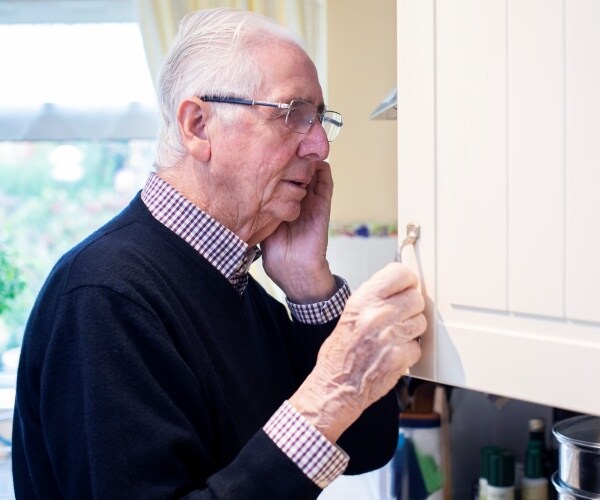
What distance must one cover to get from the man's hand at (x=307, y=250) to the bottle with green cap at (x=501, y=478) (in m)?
0.56

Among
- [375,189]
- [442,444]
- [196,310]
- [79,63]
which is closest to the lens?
[196,310]

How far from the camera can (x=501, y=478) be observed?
153 cm

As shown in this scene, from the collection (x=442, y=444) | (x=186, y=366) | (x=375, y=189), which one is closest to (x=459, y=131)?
(x=186, y=366)

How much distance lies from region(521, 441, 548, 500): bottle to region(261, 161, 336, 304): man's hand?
1.95 feet

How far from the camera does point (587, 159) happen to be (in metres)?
0.64

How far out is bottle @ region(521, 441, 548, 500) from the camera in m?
1.51

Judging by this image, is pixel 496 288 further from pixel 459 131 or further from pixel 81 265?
pixel 81 265

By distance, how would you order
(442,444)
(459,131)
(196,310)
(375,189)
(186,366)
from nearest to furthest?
(459,131) → (186,366) → (196,310) → (442,444) → (375,189)

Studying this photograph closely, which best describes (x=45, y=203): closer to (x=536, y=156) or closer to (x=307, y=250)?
(x=307, y=250)

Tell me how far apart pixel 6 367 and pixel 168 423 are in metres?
1.73

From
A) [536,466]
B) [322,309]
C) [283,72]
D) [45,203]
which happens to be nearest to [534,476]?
[536,466]

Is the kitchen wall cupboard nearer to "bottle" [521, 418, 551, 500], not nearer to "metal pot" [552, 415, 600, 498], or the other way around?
"metal pot" [552, 415, 600, 498]

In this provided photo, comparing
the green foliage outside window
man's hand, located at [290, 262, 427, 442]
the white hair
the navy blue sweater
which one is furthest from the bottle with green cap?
the green foliage outside window

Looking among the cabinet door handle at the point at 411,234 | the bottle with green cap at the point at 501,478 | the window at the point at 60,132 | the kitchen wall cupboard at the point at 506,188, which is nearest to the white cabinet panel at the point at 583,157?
the kitchen wall cupboard at the point at 506,188
